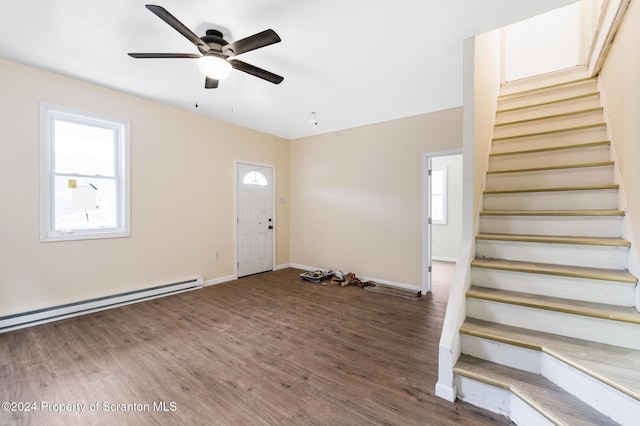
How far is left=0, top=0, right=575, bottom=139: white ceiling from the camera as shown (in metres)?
1.96

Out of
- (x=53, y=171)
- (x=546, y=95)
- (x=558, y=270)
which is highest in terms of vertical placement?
(x=546, y=95)

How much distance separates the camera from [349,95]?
3.46 m

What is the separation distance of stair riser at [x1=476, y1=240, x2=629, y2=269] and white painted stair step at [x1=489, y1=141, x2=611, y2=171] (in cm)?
98

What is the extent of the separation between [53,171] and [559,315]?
4.92m

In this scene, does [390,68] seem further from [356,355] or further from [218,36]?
[356,355]

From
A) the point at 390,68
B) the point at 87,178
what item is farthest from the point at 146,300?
the point at 390,68

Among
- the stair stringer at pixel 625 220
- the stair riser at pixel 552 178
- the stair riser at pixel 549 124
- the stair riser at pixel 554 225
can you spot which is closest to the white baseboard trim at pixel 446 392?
the stair stringer at pixel 625 220

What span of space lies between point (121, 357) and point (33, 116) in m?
2.72

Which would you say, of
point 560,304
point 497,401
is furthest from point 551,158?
point 497,401

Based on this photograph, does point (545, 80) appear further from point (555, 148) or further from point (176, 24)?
point (176, 24)

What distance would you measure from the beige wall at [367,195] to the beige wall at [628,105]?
1.58 meters

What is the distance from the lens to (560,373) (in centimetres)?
157

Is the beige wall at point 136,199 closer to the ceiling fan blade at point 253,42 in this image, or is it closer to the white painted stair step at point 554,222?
the ceiling fan blade at point 253,42

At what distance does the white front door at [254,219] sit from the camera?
4832mm
